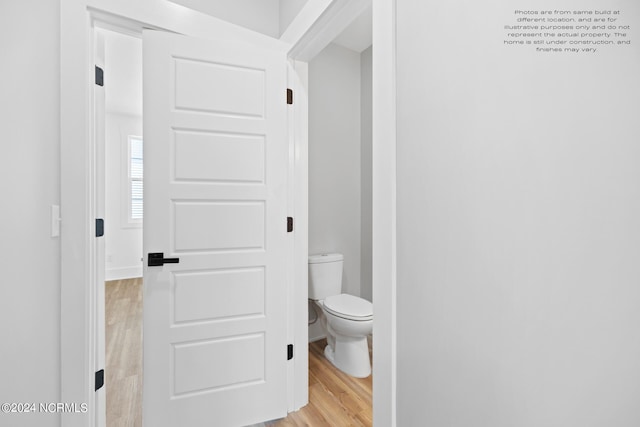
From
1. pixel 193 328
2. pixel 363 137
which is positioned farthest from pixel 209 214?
pixel 363 137

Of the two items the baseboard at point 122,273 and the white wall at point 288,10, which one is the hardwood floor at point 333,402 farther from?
the baseboard at point 122,273

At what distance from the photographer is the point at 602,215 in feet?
→ 1.87

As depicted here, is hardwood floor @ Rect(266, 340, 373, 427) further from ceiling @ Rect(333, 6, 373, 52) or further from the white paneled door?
ceiling @ Rect(333, 6, 373, 52)

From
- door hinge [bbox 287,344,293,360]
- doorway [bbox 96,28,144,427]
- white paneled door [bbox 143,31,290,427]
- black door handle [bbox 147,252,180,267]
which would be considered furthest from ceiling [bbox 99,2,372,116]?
door hinge [bbox 287,344,293,360]

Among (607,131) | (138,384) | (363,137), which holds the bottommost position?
(138,384)

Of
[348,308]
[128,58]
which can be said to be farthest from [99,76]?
[128,58]

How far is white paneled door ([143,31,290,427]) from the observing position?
57.2 inches

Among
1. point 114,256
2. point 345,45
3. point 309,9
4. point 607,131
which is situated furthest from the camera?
point 114,256

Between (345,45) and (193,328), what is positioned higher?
(345,45)

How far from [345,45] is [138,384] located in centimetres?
311

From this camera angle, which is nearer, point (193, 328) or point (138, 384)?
point (193, 328)

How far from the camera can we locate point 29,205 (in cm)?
123

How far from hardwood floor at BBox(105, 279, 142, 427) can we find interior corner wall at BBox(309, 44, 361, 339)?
4.43ft

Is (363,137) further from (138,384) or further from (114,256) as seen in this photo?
(114,256)
